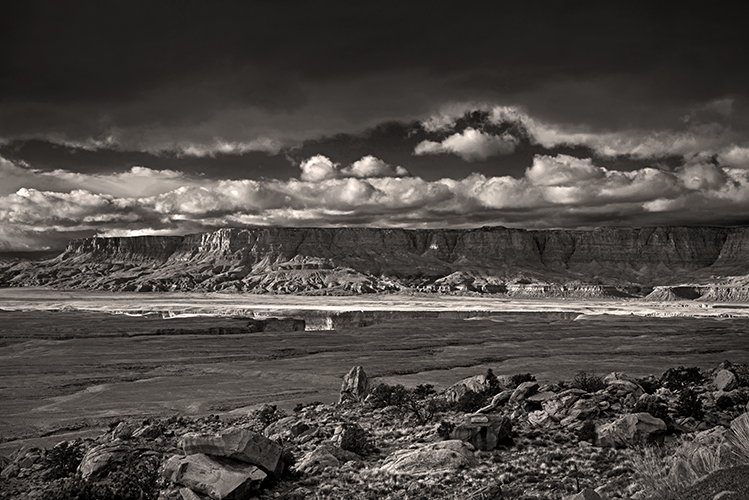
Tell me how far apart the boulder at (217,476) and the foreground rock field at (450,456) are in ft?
0.09

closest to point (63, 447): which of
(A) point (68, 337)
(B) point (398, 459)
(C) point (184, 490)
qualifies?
(C) point (184, 490)

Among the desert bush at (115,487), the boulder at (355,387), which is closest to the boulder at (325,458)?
the desert bush at (115,487)

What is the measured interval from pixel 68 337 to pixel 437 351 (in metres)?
48.9

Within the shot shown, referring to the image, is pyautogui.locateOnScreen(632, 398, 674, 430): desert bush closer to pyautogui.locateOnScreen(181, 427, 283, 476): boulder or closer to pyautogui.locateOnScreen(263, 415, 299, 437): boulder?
pyautogui.locateOnScreen(181, 427, 283, 476): boulder

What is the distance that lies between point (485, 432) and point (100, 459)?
10479mm

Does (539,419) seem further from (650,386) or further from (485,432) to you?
(650,386)

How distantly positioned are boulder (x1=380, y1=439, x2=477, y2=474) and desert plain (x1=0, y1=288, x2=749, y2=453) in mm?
19315

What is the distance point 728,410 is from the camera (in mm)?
17344

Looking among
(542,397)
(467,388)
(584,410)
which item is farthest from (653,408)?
(467,388)

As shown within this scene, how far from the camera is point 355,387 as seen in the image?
26.6 m

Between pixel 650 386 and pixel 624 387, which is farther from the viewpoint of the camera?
pixel 650 386

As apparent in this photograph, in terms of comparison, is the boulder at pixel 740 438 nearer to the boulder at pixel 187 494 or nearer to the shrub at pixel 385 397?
the boulder at pixel 187 494

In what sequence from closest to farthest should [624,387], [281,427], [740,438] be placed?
[740,438] → [281,427] → [624,387]

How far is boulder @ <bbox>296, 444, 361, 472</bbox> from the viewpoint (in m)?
14.8
